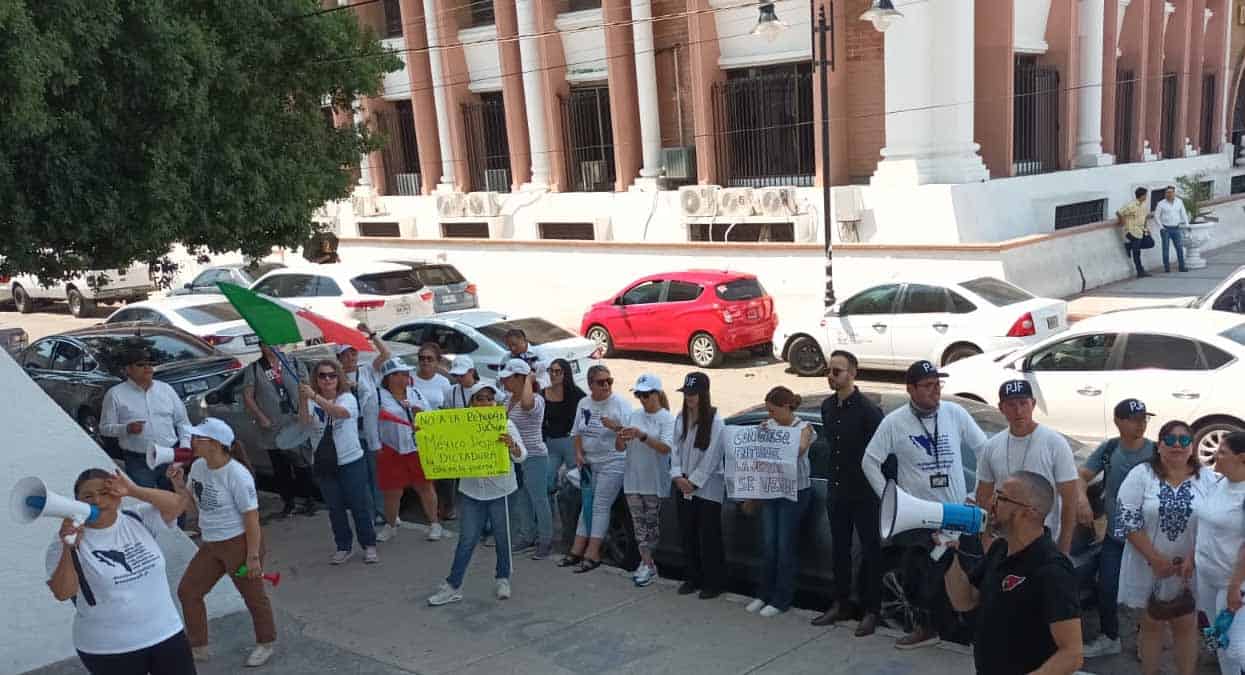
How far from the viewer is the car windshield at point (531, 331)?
515 inches

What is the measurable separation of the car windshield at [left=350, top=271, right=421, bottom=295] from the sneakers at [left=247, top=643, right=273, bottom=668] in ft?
37.7

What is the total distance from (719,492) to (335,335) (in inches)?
148

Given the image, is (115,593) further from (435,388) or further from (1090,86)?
(1090,86)

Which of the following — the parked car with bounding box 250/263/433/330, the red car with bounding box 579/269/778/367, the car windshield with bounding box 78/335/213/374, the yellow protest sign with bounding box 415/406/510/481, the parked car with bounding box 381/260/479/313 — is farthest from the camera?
the parked car with bounding box 381/260/479/313

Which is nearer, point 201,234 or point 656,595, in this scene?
point 656,595

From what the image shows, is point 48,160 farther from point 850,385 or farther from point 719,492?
point 850,385

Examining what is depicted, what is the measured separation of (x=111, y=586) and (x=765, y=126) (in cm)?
1870

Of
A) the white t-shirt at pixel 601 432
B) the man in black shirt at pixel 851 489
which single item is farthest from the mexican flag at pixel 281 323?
the man in black shirt at pixel 851 489

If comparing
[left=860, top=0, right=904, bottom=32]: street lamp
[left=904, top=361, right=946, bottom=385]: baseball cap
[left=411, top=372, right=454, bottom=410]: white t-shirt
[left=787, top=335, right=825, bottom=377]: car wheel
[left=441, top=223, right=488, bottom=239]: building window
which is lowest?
[left=787, top=335, right=825, bottom=377]: car wheel

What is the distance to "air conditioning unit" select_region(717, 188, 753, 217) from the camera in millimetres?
21000

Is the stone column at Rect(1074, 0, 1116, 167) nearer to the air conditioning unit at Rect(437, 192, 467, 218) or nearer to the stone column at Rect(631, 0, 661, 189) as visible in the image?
the stone column at Rect(631, 0, 661, 189)

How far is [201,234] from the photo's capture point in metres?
10.6

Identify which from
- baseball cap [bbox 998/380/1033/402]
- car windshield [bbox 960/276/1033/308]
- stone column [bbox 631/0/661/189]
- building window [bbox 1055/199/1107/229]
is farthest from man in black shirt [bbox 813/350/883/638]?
stone column [bbox 631/0/661/189]

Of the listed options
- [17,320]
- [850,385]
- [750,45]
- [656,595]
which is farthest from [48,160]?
[17,320]
